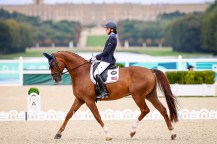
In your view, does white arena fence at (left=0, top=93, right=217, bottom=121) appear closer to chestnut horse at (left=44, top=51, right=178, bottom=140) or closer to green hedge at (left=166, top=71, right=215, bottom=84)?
chestnut horse at (left=44, top=51, right=178, bottom=140)

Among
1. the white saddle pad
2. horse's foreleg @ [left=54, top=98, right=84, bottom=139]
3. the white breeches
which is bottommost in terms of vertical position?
horse's foreleg @ [left=54, top=98, right=84, bottom=139]

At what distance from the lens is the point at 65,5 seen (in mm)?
147875

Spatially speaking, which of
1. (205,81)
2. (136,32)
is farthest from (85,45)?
(205,81)

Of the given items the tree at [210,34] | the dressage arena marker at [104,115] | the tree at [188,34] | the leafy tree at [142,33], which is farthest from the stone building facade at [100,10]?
the dressage arena marker at [104,115]

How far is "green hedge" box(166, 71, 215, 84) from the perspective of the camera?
21.2 meters

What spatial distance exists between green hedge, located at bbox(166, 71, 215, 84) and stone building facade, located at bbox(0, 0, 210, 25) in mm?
123410

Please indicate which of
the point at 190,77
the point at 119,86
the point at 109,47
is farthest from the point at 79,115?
the point at 190,77

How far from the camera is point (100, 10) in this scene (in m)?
148

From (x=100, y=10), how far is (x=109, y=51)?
447ft

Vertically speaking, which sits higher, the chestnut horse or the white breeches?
the white breeches

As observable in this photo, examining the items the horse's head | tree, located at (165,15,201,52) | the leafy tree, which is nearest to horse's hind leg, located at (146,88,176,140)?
the horse's head

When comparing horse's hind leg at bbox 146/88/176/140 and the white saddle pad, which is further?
the white saddle pad

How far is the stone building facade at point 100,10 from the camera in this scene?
146625mm

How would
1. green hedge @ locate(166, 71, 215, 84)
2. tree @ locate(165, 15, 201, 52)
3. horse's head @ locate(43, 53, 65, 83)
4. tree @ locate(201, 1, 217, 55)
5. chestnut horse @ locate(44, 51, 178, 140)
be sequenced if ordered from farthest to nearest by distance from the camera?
tree @ locate(165, 15, 201, 52) < tree @ locate(201, 1, 217, 55) < green hedge @ locate(166, 71, 215, 84) < horse's head @ locate(43, 53, 65, 83) < chestnut horse @ locate(44, 51, 178, 140)
